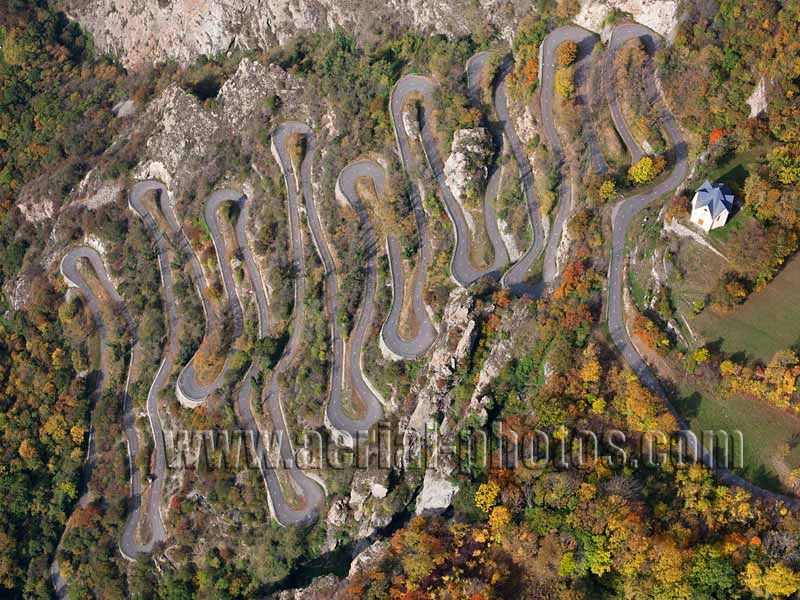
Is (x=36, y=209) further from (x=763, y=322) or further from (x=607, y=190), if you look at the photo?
(x=763, y=322)

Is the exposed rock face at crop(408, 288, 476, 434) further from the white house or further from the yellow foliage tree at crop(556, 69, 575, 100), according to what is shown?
the yellow foliage tree at crop(556, 69, 575, 100)

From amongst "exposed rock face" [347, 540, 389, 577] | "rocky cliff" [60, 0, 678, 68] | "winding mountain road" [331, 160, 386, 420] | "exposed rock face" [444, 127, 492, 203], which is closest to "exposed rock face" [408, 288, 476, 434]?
"winding mountain road" [331, 160, 386, 420]

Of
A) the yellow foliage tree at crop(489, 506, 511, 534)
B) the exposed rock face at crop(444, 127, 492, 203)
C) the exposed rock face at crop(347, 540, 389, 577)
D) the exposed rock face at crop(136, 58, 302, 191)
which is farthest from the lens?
the exposed rock face at crop(136, 58, 302, 191)

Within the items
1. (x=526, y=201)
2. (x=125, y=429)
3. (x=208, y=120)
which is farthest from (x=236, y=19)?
(x=125, y=429)

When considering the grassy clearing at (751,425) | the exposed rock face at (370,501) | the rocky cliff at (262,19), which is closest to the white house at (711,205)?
the grassy clearing at (751,425)

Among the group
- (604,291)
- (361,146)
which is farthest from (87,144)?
(604,291)

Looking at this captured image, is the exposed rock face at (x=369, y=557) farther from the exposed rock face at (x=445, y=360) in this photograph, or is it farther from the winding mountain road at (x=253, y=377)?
the exposed rock face at (x=445, y=360)
